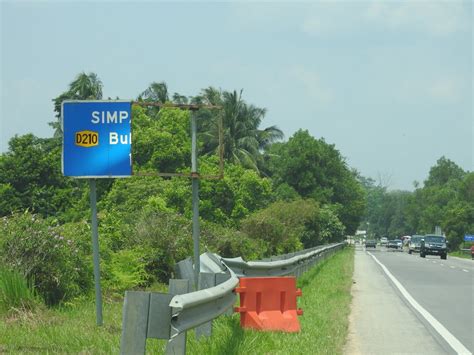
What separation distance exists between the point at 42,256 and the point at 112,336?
10.6ft

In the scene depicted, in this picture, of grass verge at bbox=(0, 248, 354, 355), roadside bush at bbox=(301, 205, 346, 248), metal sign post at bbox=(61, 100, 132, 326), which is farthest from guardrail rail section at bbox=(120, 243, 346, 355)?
roadside bush at bbox=(301, 205, 346, 248)

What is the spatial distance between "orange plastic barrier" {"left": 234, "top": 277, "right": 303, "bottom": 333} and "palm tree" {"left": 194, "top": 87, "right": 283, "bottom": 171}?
2078 inches

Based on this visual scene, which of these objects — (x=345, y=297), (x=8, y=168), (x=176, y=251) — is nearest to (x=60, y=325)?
(x=176, y=251)

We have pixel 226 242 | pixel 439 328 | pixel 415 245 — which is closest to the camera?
pixel 439 328

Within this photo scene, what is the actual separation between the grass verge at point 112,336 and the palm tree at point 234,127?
52.2 m

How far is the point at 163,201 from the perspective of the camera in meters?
32.1

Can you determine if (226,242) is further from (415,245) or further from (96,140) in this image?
(415,245)

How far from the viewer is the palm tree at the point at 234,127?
65875 millimetres

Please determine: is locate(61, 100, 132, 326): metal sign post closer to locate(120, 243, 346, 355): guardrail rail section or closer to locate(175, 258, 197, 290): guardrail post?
locate(175, 258, 197, 290): guardrail post

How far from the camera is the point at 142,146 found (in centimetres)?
5288

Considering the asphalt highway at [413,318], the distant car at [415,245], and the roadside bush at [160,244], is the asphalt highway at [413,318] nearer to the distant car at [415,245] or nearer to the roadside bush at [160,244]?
the roadside bush at [160,244]

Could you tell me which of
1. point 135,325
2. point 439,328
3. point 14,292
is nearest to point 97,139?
point 14,292

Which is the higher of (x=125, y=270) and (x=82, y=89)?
(x=82, y=89)

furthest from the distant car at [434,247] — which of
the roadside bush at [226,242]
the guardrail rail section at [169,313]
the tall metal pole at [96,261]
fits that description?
the guardrail rail section at [169,313]
